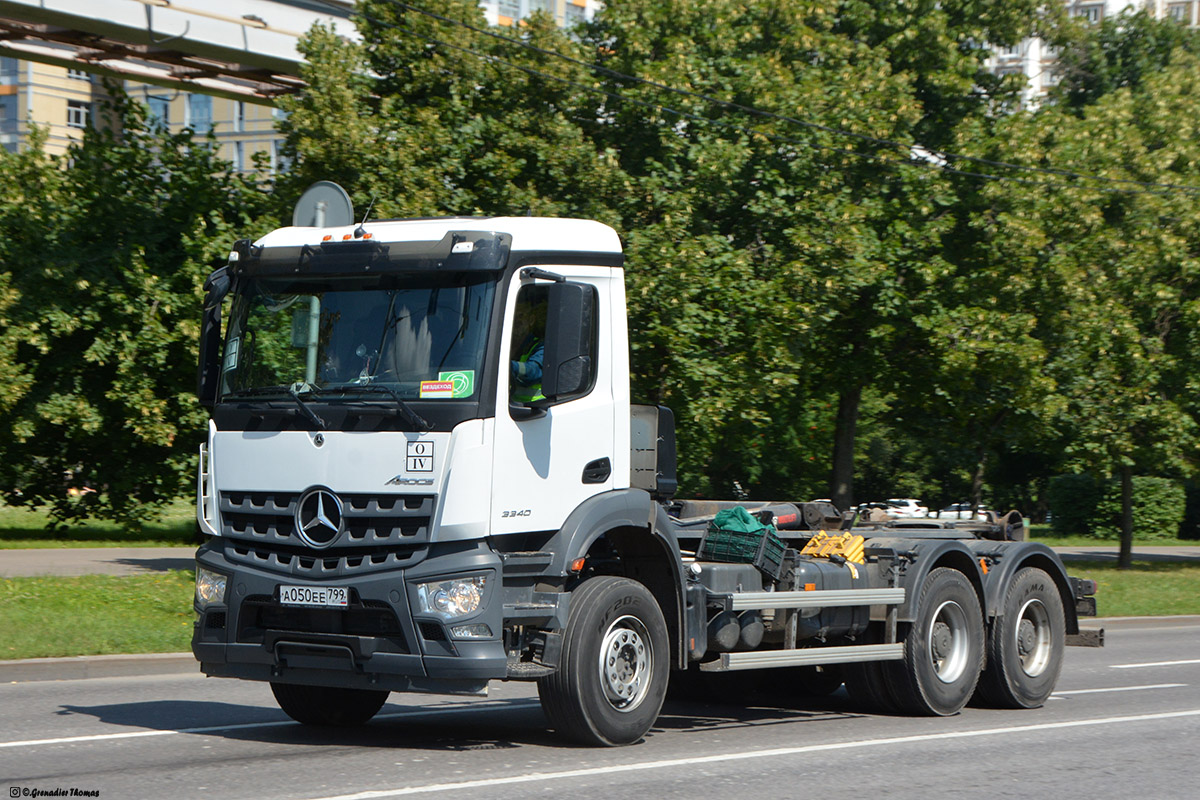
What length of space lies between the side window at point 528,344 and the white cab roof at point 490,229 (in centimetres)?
30

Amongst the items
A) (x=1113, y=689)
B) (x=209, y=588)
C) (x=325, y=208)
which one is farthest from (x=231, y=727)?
(x=1113, y=689)

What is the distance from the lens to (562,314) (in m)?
7.73

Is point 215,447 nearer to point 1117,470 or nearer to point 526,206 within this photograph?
point 526,206

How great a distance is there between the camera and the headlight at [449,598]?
755 cm

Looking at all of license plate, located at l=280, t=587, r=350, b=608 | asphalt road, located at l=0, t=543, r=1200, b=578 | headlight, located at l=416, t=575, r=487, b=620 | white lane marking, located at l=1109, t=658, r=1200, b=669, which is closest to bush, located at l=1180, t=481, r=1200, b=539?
white lane marking, located at l=1109, t=658, r=1200, b=669

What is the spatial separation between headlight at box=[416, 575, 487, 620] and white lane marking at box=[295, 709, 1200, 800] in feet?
2.93

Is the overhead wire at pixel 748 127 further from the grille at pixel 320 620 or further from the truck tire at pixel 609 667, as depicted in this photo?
the grille at pixel 320 620

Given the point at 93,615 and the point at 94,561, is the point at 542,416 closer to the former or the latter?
the point at 93,615

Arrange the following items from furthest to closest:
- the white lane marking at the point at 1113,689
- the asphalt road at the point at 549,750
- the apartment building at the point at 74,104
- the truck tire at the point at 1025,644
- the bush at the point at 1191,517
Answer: the apartment building at the point at 74,104 < the bush at the point at 1191,517 < the white lane marking at the point at 1113,689 < the truck tire at the point at 1025,644 < the asphalt road at the point at 549,750

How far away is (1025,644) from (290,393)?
6210 mm

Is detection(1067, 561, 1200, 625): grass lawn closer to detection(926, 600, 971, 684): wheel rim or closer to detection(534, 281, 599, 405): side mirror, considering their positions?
detection(926, 600, 971, 684): wheel rim

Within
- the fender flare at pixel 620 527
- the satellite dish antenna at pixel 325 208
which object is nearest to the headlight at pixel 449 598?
the fender flare at pixel 620 527

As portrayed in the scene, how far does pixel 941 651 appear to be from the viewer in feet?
34.4

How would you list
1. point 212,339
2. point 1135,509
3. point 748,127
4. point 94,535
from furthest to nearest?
point 1135,509, point 94,535, point 748,127, point 212,339
